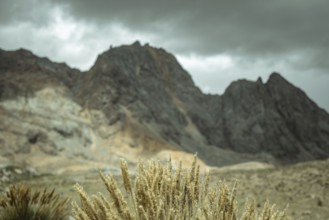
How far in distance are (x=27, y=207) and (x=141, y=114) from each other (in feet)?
347

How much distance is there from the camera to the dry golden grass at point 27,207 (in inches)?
310

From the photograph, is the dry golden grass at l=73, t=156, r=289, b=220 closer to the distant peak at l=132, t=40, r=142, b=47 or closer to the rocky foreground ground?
the rocky foreground ground

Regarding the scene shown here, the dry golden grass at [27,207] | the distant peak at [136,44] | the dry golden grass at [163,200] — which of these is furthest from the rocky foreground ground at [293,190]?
the distant peak at [136,44]

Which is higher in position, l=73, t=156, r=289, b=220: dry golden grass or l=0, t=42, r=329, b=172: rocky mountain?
l=0, t=42, r=329, b=172: rocky mountain

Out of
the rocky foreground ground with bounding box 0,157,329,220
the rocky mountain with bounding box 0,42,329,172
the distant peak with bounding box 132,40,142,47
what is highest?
the distant peak with bounding box 132,40,142,47

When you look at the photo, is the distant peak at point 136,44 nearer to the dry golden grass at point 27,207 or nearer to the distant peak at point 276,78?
the distant peak at point 276,78

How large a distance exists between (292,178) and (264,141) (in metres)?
119

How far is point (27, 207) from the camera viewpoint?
7.99 m

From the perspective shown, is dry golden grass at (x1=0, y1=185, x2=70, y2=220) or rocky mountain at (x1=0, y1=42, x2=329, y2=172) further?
rocky mountain at (x1=0, y1=42, x2=329, y2=172)

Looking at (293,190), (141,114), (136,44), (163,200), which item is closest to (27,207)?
(163,200)

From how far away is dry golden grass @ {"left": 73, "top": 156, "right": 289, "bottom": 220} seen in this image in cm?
485

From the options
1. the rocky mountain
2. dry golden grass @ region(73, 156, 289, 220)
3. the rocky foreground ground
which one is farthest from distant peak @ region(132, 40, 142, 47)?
dry golden grass @ region(73, 156, 289, 220)

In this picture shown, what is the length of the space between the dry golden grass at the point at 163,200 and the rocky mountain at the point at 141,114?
268 feet

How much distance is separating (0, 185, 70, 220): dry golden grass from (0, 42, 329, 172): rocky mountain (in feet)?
256
